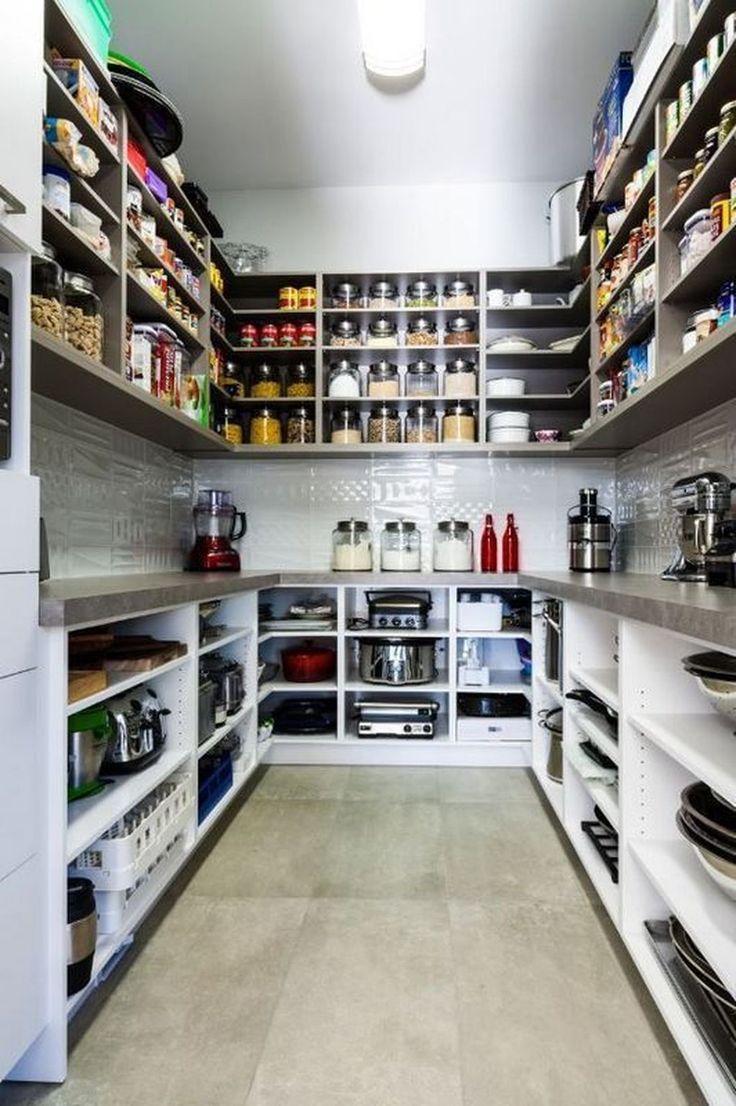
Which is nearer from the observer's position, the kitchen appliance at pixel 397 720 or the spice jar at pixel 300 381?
the kitchen appliance at pixel 397 720

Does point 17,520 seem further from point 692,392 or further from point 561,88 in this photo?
point 561,88

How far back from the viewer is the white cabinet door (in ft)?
3.29

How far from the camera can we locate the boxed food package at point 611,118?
6.57 ft

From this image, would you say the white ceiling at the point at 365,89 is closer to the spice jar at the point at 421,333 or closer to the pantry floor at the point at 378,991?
the spice jar at the point at 421,333

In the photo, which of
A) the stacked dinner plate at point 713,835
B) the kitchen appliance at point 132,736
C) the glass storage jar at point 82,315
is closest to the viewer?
the stacked dinner plate at point 713,835

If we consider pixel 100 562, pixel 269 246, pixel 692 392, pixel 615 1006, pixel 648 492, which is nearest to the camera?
pixel 615 1006

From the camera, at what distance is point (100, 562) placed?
2336 mm

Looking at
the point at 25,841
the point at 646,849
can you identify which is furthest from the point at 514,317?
the point at 25,841

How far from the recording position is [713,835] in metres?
0.99

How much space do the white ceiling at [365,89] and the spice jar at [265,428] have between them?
3.99 feet

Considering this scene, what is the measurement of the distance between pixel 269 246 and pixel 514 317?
135 centimetres

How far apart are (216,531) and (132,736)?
175cm

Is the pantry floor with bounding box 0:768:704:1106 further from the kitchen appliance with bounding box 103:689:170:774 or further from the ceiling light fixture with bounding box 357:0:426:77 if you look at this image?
the ceiling light fixture with bounding box 357:0:426:77

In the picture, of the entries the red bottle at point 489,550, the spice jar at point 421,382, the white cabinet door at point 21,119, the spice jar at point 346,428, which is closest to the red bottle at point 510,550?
the red bottle at point 489,550
